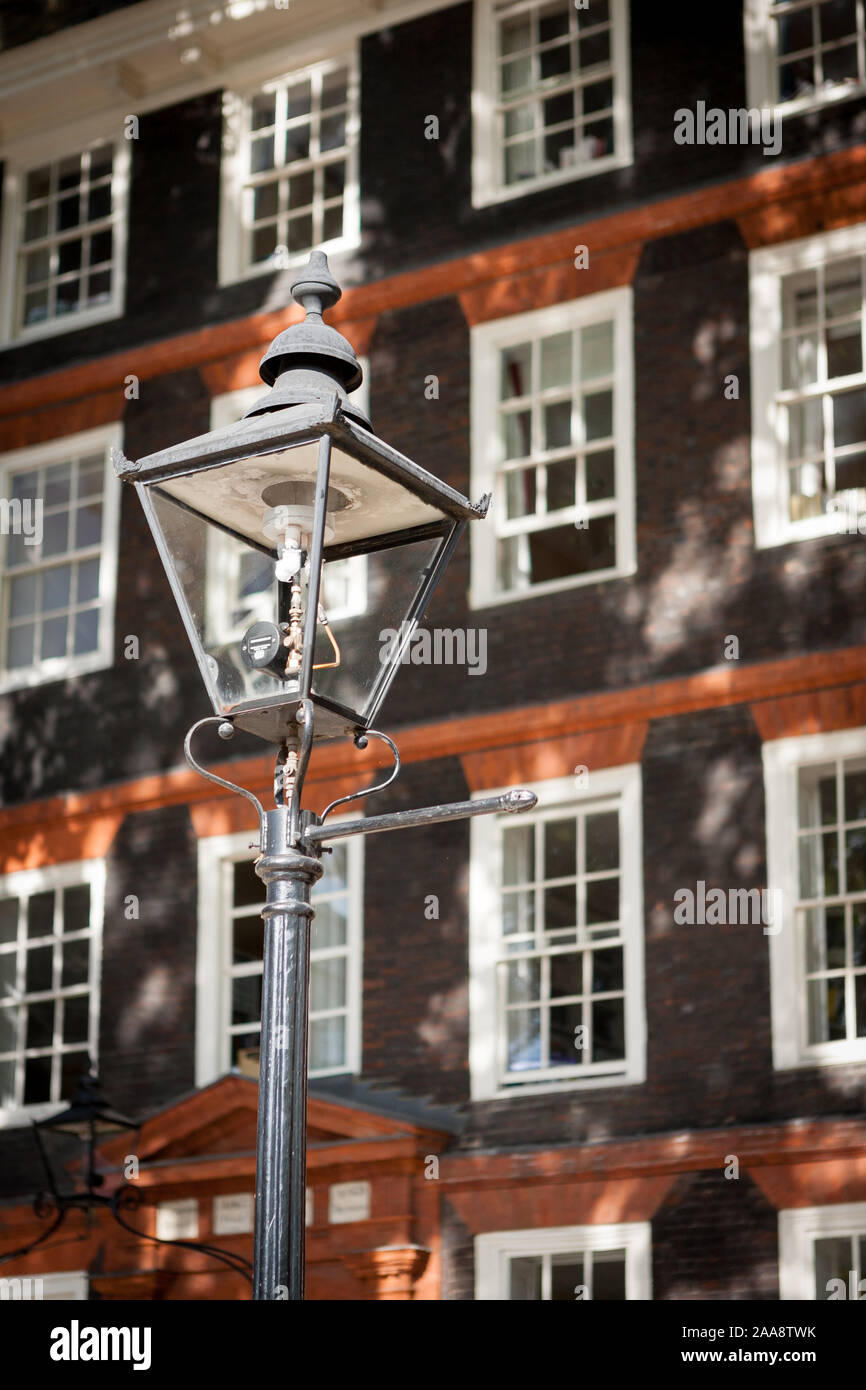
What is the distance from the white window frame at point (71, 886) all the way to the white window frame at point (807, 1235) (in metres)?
5.52

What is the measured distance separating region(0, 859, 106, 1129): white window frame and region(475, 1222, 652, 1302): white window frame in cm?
363

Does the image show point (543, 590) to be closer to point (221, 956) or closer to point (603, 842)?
point (603, 842)

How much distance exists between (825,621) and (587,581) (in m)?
1.78

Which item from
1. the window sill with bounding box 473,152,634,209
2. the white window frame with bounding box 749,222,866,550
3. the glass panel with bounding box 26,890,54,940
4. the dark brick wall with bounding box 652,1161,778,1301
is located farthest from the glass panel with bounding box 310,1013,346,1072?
the window sill with bounding box 473,152,634,209

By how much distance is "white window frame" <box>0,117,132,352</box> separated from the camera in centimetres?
1823

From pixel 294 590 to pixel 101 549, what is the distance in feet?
39.4

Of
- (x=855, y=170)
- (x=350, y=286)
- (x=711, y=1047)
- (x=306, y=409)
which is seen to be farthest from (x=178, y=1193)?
(x=306, y=409)

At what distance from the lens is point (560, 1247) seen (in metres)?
13.5

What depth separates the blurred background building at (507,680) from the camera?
44.3 feet

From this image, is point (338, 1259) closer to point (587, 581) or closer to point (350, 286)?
point (587, 581)

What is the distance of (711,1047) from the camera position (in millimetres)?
13352

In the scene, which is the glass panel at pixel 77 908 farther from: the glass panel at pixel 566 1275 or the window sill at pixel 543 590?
the glass panel at pixel 566 1275

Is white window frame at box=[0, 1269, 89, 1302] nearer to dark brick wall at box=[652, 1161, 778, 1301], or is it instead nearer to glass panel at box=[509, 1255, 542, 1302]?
glass panel at box=[509, 1255, 542, 1302]

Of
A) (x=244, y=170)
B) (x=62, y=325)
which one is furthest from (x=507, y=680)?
(x=62, y=325)
